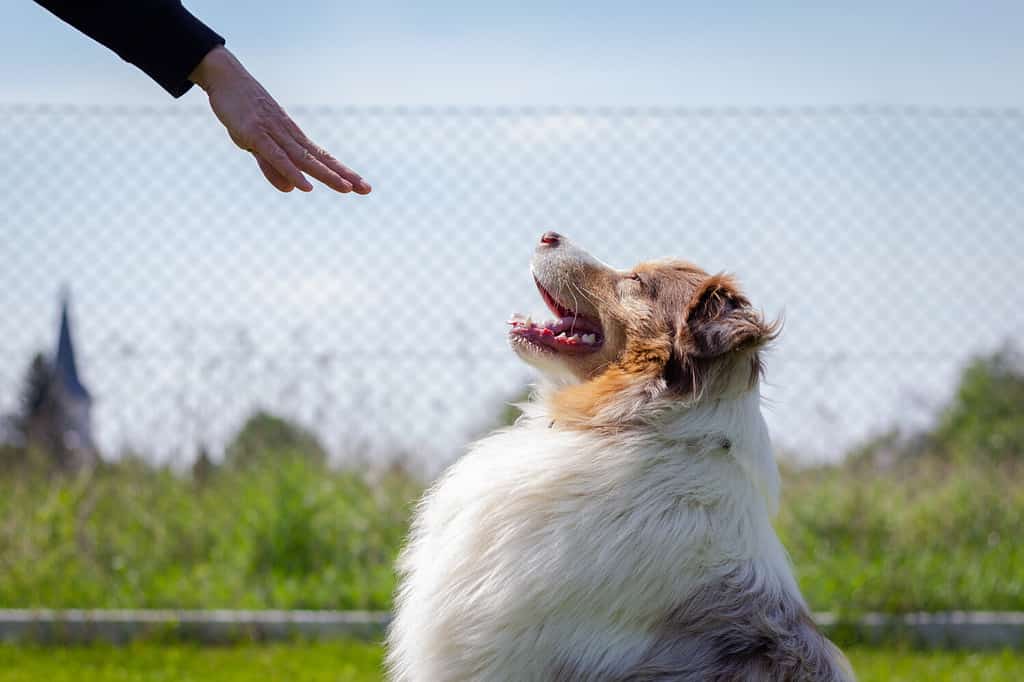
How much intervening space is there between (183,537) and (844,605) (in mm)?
3833

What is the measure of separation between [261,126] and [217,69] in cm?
18

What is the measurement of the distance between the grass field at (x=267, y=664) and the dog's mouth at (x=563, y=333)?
7.80ft

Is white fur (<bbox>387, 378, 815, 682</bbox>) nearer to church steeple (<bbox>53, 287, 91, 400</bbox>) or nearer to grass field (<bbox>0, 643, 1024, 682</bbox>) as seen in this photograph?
grass field (<bbox>0, 643, 1024, 682</bbox>)

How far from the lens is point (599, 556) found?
311 centimetres

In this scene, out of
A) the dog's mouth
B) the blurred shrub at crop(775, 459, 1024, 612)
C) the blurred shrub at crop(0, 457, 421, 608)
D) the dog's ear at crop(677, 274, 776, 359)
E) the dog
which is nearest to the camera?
the dog

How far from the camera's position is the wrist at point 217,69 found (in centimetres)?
265

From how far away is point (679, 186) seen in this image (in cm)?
691

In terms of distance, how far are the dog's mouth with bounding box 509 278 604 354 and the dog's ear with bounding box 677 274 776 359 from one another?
40 cm

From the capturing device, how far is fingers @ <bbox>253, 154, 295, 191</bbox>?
8.79 feet

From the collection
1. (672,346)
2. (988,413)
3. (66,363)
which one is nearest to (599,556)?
(672,346)

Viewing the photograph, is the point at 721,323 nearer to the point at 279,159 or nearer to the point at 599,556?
the point at 599,556

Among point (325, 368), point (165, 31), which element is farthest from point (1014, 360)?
point (165, 31)

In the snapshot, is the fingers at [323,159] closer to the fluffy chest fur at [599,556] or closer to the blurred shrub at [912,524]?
the fluffy chest fur at [599,556]

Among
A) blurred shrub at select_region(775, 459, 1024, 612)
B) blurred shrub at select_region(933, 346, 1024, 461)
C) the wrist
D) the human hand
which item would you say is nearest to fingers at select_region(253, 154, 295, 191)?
the human hand
